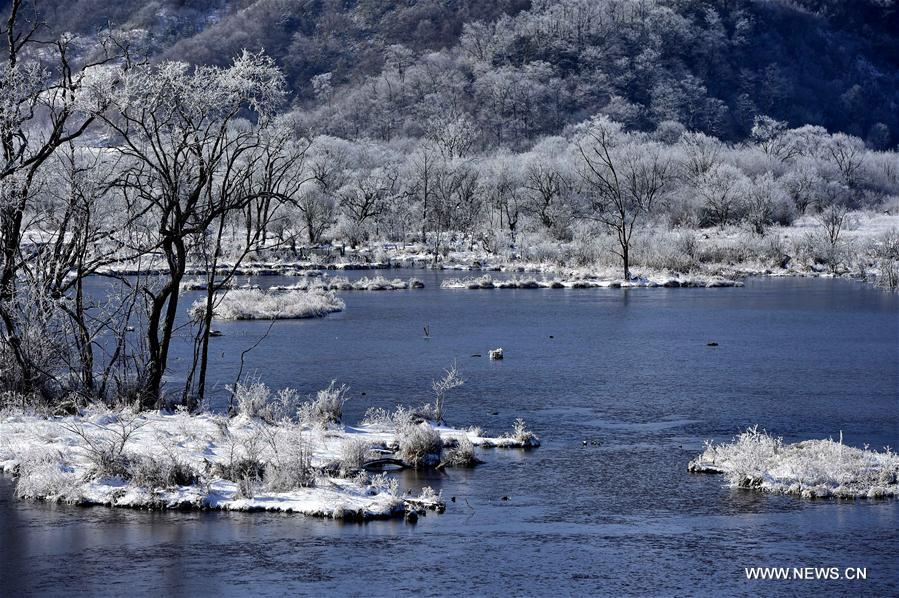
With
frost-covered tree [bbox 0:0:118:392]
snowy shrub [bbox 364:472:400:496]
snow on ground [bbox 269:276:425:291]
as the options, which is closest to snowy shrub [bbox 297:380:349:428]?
snowy shrub [bbox 364:472:400:496]

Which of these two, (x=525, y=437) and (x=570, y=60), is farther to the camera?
(x=570, y=60)

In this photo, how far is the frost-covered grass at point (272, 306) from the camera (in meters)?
37.3

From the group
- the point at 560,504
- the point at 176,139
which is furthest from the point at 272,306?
the point at 560,504

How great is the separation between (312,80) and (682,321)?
14245 centimetres

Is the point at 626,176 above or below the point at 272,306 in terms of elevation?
above

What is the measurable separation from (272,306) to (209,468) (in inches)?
943

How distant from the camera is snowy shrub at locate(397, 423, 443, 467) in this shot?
1578cm

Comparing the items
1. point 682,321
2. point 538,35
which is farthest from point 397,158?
point 682,321

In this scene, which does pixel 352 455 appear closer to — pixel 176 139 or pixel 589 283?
pixel 176 139

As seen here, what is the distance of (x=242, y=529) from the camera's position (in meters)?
12.9

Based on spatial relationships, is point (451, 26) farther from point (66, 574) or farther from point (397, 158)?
point (66, 574)

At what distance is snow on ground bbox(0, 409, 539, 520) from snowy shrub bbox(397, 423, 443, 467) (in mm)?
38

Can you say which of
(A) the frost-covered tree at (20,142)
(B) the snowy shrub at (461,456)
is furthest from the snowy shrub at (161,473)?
(A) the frost-covered tree at (20,142)

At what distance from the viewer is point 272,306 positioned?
38.2 m
